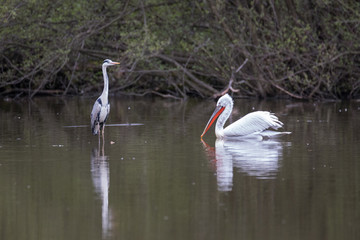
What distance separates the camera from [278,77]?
84.2 ft

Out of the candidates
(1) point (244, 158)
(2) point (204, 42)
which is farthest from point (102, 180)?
(2) point (204, 42)

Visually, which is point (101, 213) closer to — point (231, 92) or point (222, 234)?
point (222, 234)

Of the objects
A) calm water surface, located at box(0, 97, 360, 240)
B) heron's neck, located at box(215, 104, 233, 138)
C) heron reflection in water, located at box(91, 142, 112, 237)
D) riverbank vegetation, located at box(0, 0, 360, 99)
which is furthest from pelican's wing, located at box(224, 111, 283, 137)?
riverbank vegetation, located at box(0, 0, 360, 99)

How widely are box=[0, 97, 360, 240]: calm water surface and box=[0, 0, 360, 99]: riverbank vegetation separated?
8286mm

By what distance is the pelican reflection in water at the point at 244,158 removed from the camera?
9750 millimetres

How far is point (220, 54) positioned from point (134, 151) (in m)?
13.8

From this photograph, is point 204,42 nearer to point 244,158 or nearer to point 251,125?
point 251,125

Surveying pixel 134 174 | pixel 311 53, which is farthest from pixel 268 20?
pixel 134 174

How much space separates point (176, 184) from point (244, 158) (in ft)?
7.87

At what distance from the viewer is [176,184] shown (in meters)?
9.16

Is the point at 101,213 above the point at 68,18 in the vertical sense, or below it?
below

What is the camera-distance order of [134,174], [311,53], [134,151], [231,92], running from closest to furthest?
[134,174] < [134,151] < [311,53] < [231,92]

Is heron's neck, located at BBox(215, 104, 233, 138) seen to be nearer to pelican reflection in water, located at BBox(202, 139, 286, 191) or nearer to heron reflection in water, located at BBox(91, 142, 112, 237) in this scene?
pelican reflection in water, located at BBox(202, 139, 286, 191)

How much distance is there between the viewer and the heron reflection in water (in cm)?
738
